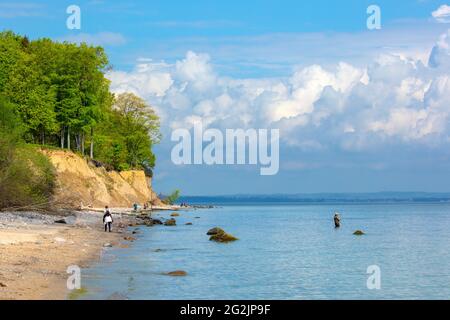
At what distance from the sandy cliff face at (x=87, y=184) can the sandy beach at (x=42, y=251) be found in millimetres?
11162

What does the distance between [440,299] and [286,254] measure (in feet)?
61.0

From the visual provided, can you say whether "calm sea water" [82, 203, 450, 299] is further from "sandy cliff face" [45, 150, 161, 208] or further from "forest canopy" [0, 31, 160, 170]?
"forest canopy" [0, 31, 160, 170]

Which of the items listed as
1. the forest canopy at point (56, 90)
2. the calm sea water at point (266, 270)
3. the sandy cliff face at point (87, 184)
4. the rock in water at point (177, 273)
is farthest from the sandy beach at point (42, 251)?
the forest canopy at point (56, 90)

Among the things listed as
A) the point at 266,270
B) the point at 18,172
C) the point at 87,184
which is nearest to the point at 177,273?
the point at 266,270

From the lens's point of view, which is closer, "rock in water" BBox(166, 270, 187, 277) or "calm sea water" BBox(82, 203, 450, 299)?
"calm sea water" BBox(82, 203, 450, 299)

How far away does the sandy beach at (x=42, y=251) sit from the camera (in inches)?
858

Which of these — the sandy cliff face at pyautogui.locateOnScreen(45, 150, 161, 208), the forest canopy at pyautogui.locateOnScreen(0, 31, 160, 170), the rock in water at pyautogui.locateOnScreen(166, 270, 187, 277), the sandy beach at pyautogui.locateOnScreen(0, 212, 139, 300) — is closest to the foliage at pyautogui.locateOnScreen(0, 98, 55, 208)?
the sandy beach at pyautogui.locateOnScreen(0, 212, 139, 300)

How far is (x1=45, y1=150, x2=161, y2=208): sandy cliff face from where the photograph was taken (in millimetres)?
72844

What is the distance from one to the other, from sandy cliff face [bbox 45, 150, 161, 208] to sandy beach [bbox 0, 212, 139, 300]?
11162mm

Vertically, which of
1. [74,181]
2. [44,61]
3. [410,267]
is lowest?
[410,267]

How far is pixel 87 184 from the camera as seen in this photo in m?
81.6

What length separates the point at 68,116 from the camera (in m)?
79.4
